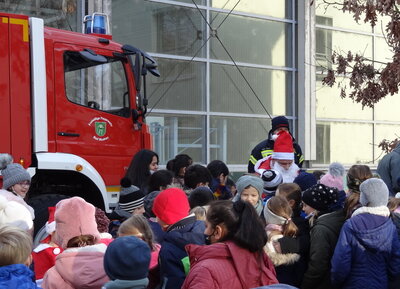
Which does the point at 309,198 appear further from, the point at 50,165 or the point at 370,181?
the point at 50,165

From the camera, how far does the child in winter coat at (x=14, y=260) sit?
3.45 metres

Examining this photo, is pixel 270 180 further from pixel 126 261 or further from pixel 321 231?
pixel 126 261

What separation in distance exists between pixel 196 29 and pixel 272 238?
32.1 feet

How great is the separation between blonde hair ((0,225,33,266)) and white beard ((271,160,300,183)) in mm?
4513

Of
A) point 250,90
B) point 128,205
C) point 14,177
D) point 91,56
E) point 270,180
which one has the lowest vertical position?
point 128,205

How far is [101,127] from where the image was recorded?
27.5ft

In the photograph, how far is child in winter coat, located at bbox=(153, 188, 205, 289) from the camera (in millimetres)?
4402

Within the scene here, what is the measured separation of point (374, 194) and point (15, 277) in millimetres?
2888

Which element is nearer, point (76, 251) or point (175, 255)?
point (76, 251)

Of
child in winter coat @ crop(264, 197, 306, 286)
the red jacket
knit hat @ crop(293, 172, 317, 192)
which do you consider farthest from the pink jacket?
knit hat @ crop(293, 172, 317, 192)

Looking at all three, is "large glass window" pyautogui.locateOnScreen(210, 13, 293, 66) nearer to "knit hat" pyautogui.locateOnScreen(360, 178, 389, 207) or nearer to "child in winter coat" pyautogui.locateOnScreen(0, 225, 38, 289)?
"knit hat" pyautogui.locateOnScreen(360, 178, 389, 207)

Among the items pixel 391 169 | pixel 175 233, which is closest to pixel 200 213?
pixel 175 233

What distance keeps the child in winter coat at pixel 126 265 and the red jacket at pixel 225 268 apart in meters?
0.35

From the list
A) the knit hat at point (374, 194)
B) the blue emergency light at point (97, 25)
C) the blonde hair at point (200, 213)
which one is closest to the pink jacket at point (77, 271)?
the blonde hair at point (200, 213)
